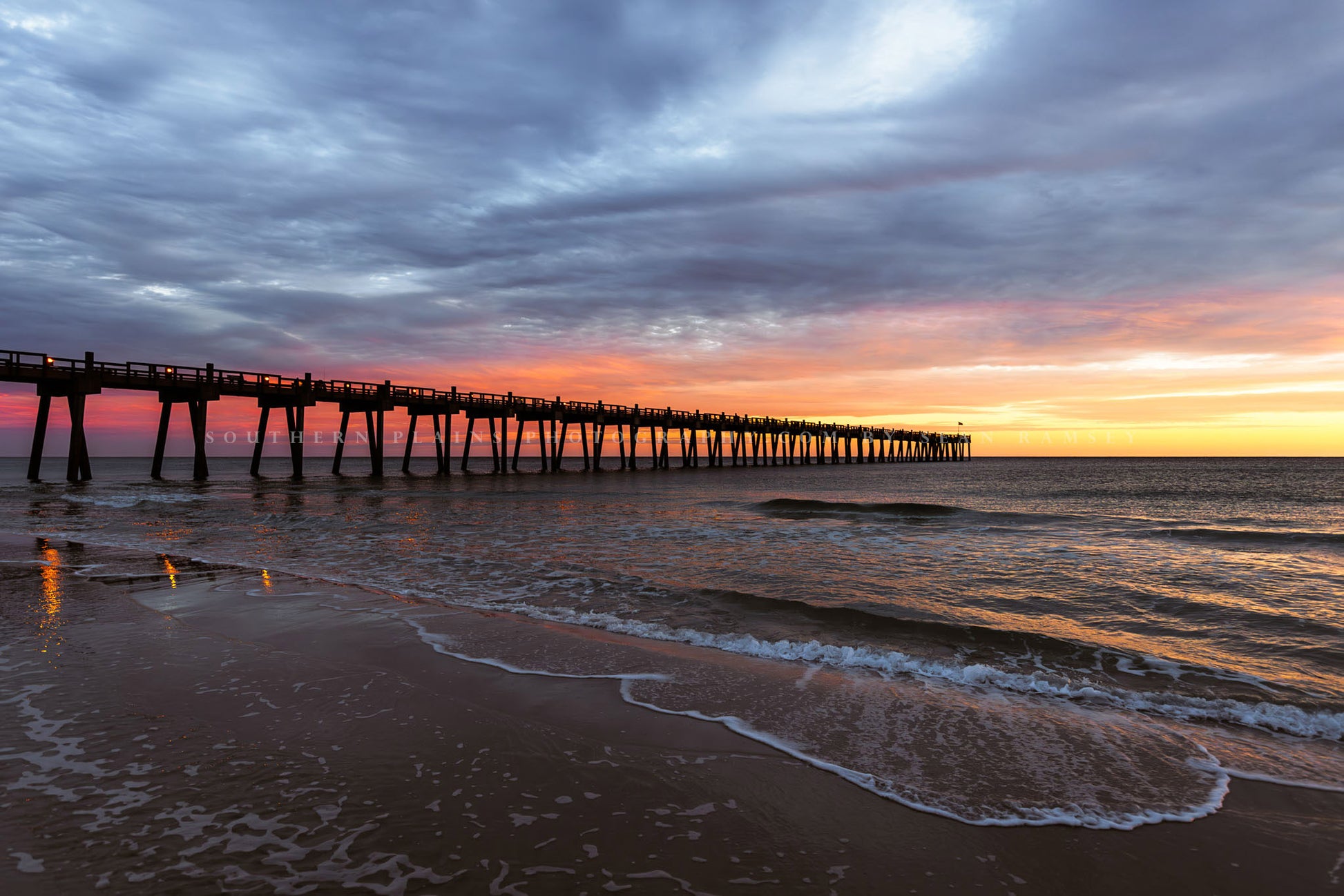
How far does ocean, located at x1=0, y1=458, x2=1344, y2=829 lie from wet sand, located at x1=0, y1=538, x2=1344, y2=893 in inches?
11.5

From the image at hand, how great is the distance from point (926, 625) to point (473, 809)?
5998mm

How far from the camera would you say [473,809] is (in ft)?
10.4

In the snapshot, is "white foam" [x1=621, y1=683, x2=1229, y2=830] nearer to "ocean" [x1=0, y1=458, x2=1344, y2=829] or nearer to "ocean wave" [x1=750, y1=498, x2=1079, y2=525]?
"ocean" [x1=0, y1=458, x2=1344, y2=829]

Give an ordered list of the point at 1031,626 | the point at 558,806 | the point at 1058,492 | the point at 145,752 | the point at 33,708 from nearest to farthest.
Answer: the point at 558,806, the point at 145,752, the point at 33,708, the point at 1031,626, the point at 1058,492

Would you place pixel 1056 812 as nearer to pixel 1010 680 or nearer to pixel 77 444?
pixel 1010 680

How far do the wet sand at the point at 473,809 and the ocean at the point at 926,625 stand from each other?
291 mm

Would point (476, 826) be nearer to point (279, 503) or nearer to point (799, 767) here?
point (799, 767)

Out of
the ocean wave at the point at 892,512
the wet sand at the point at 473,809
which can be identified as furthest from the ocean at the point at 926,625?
the ocean wave at the point at 892,512

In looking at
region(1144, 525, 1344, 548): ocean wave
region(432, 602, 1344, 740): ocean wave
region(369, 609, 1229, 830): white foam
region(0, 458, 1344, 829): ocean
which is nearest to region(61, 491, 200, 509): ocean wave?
region(0, 458, 1344, 829): ocean

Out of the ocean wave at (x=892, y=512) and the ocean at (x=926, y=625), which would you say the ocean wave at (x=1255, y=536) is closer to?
the ocean at (x=926, y=625)

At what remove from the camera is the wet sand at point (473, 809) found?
268 centimetres

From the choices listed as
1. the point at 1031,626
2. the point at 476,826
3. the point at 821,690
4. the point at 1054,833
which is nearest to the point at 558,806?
the point at 476,826

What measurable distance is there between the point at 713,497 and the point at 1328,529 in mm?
21868

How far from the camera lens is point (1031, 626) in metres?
7.68
